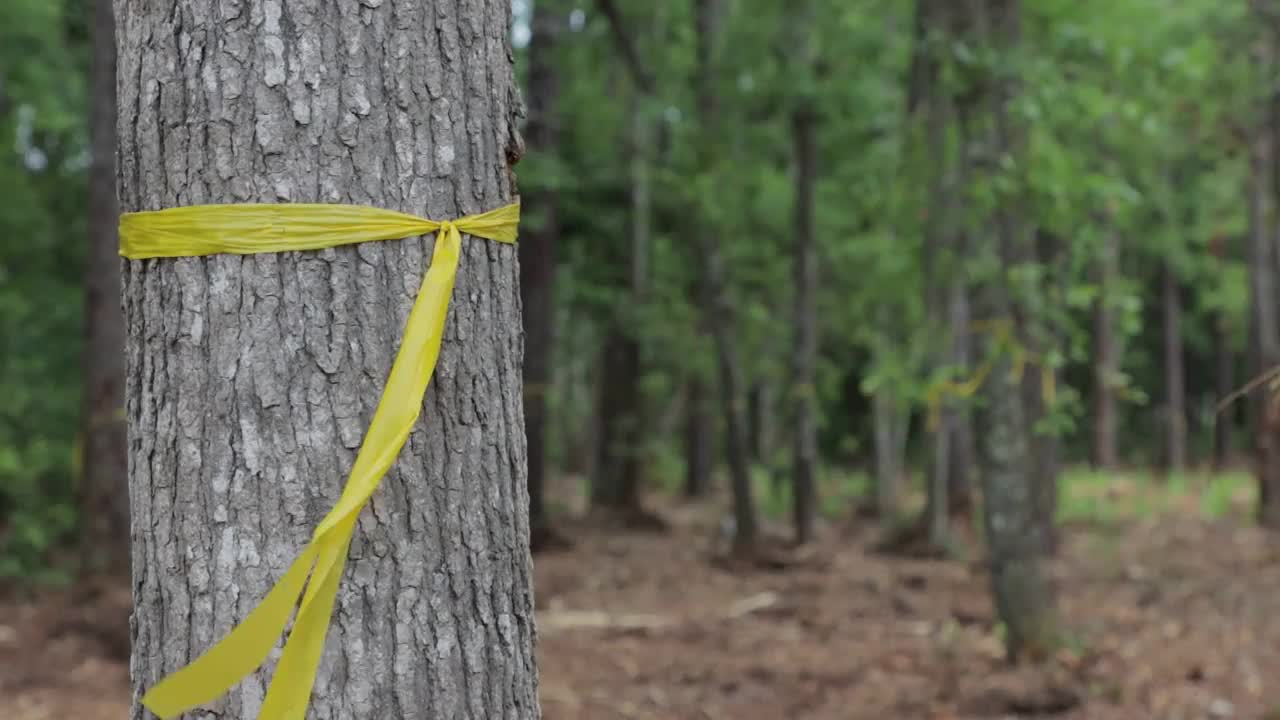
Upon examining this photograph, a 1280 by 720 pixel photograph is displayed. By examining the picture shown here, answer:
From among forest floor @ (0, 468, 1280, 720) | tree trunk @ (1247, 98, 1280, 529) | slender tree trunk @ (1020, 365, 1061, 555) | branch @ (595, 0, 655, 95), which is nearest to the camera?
forest floor @ (0, 468, 1280, 720)

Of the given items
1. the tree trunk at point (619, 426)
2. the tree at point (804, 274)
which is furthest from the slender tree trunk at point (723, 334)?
the tree trunk at point (619, 426)

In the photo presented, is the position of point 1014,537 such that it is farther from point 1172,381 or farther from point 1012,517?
point 1172,381

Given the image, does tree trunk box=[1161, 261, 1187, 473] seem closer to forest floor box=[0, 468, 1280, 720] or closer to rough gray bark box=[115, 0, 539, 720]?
forest floor box=[0, 468, 1280, 720]

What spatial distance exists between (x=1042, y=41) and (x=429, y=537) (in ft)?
31.6

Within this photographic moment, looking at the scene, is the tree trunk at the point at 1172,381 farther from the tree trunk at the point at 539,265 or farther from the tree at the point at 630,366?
the tree trunk at the point at 539,265

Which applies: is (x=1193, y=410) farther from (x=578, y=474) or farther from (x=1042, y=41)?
(x=1042, y=41)

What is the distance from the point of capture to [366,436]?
2090mm

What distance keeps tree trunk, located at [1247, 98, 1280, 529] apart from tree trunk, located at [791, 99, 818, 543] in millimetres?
4597

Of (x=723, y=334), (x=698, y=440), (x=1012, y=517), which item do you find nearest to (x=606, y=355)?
(x=698, y=440)

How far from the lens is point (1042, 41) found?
10477mm

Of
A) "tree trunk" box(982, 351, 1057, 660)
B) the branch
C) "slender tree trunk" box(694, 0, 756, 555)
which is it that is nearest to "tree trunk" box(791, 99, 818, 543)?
"slender tree trunk" box(694, 0, 756, 555)

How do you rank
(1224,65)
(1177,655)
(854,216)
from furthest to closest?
1. (854,216)
2. (1224,65)
3. (1177,655)

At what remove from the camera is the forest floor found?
648cm

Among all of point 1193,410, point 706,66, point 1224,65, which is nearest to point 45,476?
point 706,66
